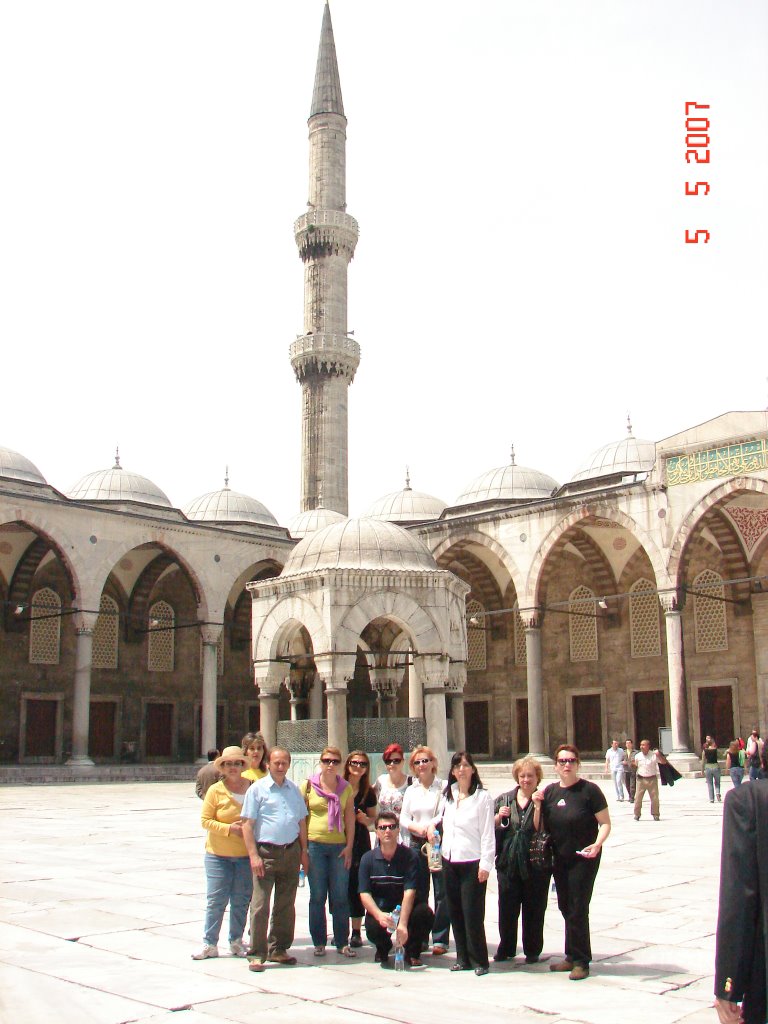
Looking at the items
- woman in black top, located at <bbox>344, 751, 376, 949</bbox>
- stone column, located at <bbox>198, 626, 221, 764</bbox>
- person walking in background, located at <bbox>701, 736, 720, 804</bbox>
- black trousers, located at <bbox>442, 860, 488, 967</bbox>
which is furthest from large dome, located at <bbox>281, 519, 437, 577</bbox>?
stone column, located at <bbox>198, 626, 221, 764</bbox>

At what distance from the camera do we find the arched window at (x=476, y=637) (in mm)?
27984

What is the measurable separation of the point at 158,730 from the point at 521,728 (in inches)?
356

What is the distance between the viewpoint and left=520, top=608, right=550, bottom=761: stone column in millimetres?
22656

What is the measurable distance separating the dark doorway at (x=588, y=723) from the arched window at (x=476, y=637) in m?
2.91

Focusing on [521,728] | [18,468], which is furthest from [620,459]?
[18,468]

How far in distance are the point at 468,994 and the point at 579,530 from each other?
21.0 m

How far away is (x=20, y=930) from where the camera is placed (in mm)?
5414

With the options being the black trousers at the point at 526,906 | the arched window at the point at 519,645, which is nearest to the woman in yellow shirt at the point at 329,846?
the black trousers at the point at 526,906

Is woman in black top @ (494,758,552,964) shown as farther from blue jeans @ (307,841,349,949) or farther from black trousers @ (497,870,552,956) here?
blue jeans @ (307,841,349,949)

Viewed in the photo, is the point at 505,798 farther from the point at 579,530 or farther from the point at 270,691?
the point at 579,530

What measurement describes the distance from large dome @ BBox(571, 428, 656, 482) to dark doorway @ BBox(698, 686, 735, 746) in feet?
18.7

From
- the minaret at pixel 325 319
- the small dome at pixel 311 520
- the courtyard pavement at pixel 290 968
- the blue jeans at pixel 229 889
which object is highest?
the minaret at pixel 325 319

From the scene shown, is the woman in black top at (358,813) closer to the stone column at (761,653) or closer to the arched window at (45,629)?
the stone column at (761,653)

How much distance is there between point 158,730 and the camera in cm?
2730
